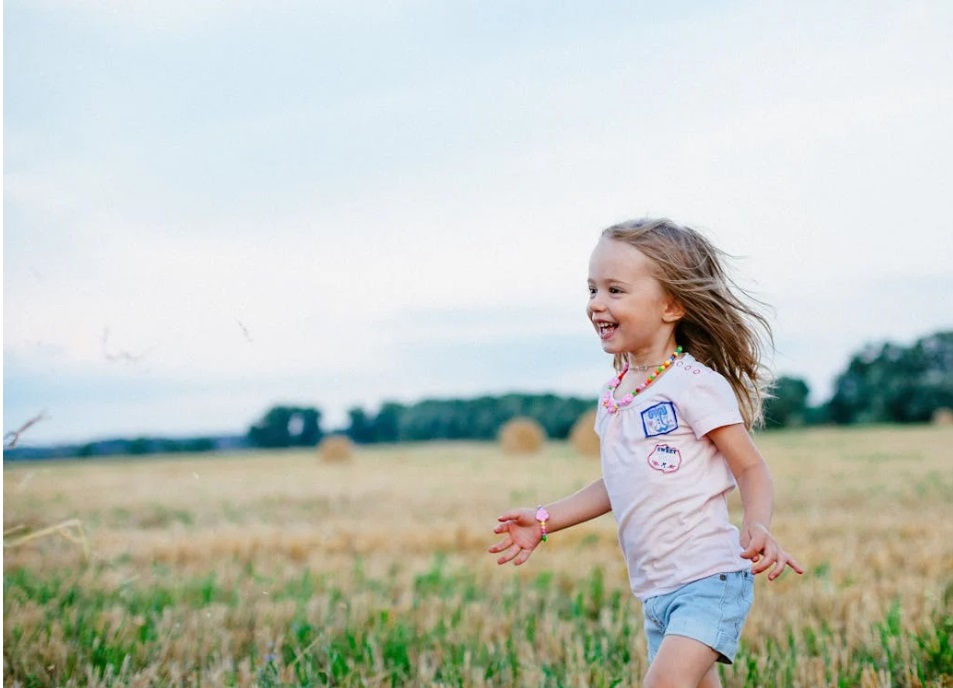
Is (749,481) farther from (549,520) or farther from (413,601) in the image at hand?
(413,601)

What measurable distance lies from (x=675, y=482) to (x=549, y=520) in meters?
0.38

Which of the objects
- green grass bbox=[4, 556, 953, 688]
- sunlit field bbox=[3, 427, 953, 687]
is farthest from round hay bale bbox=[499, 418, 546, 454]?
green grass bbox=[4, 556, 953, 688]

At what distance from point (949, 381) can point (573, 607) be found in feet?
141

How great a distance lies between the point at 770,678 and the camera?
135 inches

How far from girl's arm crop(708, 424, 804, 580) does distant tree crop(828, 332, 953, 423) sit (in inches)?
1642

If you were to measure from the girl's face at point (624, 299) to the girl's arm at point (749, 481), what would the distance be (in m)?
0.33

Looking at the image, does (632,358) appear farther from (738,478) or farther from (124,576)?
(124,576)

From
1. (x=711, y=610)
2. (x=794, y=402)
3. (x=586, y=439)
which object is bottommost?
(x=711, y=610)

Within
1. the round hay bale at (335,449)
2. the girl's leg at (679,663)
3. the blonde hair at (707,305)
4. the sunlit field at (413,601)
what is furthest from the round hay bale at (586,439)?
the girl's leg at (679,663)

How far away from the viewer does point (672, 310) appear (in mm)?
2963

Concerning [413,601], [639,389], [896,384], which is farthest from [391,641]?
[896,384]

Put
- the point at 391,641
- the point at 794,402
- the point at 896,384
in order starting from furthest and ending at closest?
the point at 896,384, the point at 794,402, the point at 391,641

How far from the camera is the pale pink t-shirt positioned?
276 cm

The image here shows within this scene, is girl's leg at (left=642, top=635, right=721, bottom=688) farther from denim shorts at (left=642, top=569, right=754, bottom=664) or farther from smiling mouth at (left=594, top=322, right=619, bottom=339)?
smiling mouth at (left=594, top=322, right=619, bottom=339)
